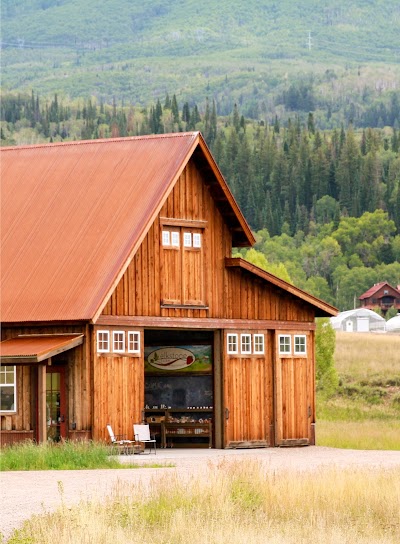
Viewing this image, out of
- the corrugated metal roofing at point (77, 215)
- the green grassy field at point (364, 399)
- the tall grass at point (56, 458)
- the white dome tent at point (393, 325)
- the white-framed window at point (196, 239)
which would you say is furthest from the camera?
the white dome tent at point (393, 325)

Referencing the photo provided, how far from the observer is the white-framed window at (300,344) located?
3975cm

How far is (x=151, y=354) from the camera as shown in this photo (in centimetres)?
3984

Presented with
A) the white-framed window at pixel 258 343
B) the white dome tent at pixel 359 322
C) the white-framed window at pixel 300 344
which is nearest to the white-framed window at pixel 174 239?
the white-framed window at pixel 258 343

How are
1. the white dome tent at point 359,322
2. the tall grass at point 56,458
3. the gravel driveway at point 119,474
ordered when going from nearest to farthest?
the gravel driveway at point 119,474 → the tall grass at point 56,458 → the white dome tent at point 359,322

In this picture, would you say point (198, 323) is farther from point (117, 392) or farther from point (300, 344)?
point (300, 344)

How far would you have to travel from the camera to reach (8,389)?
3481 centimetres

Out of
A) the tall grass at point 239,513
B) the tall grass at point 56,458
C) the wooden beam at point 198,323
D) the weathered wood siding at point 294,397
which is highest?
the wooden beam at point 198,323

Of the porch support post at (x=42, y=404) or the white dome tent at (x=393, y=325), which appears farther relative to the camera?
the white dome tent at (x=393, y=325)

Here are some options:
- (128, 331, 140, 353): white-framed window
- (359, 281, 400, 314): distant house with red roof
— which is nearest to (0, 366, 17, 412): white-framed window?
(128, 331, 140, 353): white-framed window

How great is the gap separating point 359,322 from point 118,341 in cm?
11477

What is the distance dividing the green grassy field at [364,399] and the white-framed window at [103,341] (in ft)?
29.4

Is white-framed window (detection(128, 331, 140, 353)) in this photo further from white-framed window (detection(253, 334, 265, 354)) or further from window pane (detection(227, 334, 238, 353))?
white-framed window (detection(253, 334, 265, 354))

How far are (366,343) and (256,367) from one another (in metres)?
68.2

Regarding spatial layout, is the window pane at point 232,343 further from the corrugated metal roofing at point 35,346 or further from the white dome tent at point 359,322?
the white dome tent at point 359,322
